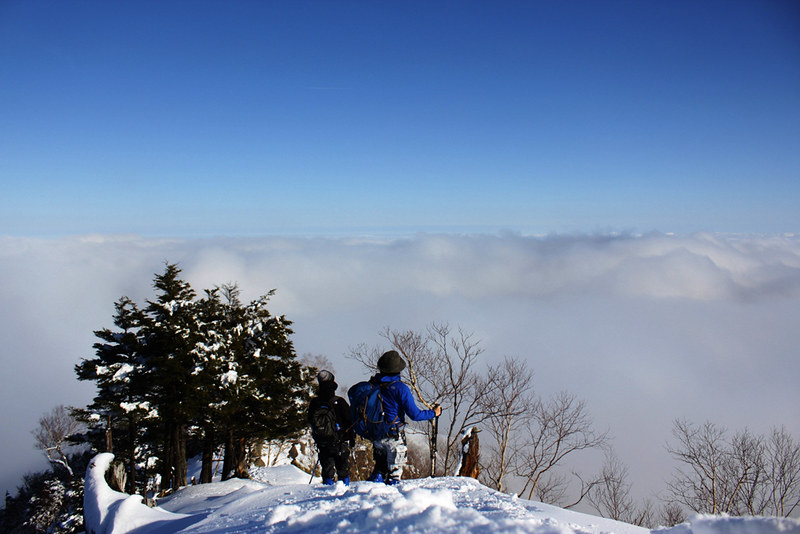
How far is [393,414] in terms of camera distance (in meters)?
6.30

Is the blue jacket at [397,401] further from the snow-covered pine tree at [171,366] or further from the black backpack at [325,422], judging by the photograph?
the snow-covered pine tree at [171,366]

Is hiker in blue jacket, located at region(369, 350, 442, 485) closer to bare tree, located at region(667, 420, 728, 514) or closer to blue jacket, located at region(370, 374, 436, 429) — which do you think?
blue jacket, located at region(370, 374, 436, 429)

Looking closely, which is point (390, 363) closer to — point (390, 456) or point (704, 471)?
point (390, 456)

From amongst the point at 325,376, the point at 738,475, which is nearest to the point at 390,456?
the point at 325,376

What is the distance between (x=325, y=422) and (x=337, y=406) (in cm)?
30

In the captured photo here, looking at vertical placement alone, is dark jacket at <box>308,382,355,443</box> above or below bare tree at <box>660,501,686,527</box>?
above

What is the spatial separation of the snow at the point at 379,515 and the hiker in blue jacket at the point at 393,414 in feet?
1.39

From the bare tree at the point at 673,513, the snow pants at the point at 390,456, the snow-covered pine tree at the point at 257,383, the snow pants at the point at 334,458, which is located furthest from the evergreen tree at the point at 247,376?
the bare tree at the point at 673,513

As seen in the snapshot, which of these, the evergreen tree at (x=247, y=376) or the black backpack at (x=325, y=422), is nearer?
the black backpack at (x=325, y=422)

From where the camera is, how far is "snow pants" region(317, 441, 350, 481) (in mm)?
7227

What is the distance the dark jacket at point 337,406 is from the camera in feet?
23.5

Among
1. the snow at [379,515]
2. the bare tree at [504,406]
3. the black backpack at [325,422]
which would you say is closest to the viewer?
the snow at [379,515]

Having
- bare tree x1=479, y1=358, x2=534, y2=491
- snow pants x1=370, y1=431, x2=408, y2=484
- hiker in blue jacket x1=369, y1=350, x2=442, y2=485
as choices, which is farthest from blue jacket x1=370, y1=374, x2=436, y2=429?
bare tree x1=479, y1=358, x2=534, y2=491

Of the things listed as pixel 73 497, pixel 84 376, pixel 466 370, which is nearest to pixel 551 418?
pixel 466 370
